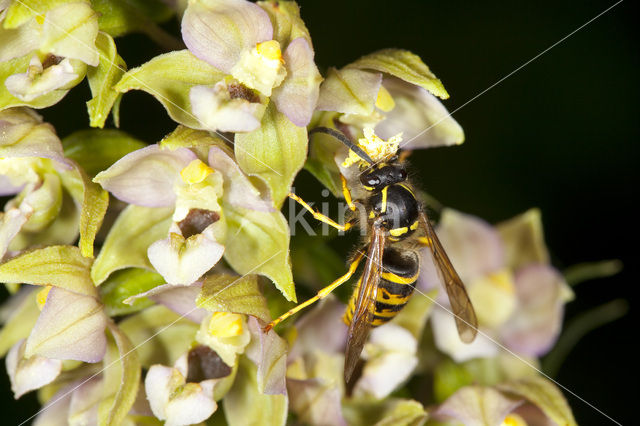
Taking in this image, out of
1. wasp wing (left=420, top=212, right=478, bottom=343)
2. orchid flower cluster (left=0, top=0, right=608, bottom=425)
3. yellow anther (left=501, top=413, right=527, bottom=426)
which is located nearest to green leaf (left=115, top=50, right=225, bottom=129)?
orchid flower cluster (left=0, top=0, right=608, bottom=425)

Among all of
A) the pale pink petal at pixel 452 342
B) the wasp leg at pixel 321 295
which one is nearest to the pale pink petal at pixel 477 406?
the pale pink petal at pixel 452 342

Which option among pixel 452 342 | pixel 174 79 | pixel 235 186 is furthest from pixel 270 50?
pixel 452 342

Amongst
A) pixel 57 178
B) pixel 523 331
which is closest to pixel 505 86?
pixel 523 331

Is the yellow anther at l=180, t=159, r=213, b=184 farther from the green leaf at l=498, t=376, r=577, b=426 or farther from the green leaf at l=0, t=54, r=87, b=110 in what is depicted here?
the green leaf at l=498, t=376, r=577, b=426

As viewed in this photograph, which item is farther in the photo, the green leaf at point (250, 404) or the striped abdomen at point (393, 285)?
the striped abdomen at point (393, 285)

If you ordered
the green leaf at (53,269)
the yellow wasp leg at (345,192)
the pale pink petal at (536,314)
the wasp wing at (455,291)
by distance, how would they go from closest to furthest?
the green leaf at (53,269) → the yellow wasp leg at (345,192) → the wasp wing at (455,291) → the pale pink petal at (536,314)

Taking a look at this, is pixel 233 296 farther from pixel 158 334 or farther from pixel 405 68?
pixel 405 68

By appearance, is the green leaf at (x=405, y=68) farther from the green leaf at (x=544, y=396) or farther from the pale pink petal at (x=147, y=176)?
the green leaf at (x=544, y=396)
